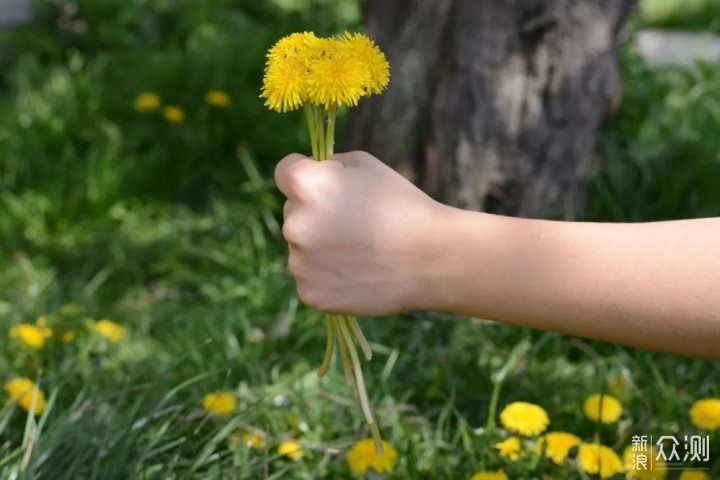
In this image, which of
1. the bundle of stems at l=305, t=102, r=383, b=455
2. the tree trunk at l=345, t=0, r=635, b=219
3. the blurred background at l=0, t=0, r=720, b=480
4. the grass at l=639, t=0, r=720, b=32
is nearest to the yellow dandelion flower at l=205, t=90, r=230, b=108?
the blurred background at l=0, t=0, r=720, b=480

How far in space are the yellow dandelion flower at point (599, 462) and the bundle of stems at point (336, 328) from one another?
0.46 metres

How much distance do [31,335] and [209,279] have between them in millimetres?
722

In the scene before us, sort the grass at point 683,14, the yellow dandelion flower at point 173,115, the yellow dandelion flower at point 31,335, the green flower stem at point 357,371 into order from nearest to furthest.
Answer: the green flower stem at point 357,371 → the yellow dandelion flower at point 31,335 → the yellow dandelion flower at point 173,115 → the grass at point 683,14

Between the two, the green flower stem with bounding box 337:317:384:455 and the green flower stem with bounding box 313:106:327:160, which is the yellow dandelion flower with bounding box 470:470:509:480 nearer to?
the green flower stem with bounding box 337:317:384:455

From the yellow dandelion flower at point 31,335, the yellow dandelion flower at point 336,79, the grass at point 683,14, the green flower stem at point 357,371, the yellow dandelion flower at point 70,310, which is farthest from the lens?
the grass at point 683,14

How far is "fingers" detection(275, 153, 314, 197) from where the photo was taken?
129cm

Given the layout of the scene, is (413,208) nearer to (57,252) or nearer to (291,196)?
(291,196)

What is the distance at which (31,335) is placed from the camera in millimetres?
2258

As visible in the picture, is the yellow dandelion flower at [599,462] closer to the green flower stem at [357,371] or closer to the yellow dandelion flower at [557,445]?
the yellow dandelion flower at [557,445]

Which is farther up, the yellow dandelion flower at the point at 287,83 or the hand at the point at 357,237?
the yellow dandelion flower at the point at 287,83

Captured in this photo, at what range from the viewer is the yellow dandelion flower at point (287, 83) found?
4.07 ft

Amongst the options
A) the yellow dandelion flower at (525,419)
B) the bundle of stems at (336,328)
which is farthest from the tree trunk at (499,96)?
the bundle of stems at (336,328)

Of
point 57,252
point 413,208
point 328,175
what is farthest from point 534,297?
point 57,252

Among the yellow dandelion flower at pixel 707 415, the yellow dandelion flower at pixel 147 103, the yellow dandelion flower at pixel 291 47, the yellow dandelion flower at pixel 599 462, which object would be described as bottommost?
the yellow dandelion flower at pixel 599 462
